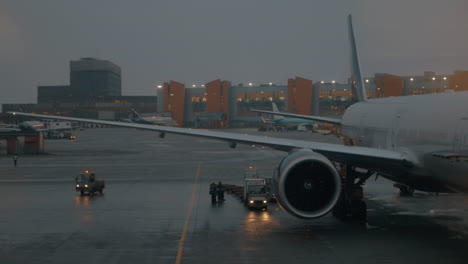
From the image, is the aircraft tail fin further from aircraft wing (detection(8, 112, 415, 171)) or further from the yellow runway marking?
aircraft wing (detection(8, 112, 415, 171))

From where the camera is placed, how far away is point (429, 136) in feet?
59.8

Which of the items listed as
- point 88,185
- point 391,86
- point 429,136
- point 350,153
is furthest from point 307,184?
point 391,86

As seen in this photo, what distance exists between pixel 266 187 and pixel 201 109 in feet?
511

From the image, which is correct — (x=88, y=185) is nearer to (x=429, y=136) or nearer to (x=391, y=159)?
(x=391, y=159)

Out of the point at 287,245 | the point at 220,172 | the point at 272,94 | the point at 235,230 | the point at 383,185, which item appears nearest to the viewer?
the point at 287,245

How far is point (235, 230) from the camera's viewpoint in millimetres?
20766

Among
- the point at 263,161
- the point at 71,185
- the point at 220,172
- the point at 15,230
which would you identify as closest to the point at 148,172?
the point at 220,172

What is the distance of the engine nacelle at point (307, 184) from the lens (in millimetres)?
18328

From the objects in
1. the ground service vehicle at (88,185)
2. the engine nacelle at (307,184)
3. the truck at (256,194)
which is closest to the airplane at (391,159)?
the engine nacelle at (307,184)

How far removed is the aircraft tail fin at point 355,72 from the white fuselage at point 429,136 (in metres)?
7.99

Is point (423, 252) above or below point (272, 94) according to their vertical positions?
below

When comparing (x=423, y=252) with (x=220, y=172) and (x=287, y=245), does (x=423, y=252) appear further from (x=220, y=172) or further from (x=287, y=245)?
(x=220, y=172)

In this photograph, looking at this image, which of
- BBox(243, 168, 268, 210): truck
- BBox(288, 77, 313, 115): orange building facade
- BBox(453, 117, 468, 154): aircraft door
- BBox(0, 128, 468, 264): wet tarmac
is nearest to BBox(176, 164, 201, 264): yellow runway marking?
BBox(0, 128, 468, 264): wet tarmac

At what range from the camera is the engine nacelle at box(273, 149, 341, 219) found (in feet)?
60.1
